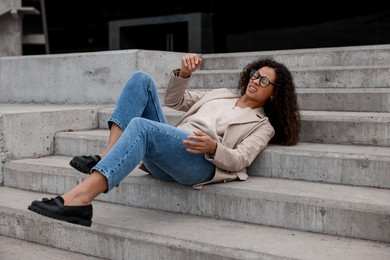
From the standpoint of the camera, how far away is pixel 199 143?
2.67 m

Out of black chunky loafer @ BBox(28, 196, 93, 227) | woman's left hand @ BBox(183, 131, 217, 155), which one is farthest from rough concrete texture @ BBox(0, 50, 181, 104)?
black chunky loafer @ BBox(28, 196, 93, 227)

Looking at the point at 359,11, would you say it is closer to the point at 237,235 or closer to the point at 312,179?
the point at 312,179

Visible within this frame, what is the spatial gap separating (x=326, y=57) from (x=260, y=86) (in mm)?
2058

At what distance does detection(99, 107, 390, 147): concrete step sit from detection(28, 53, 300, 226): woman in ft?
0.77

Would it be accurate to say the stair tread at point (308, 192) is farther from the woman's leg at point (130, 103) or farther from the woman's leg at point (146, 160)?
the woman's leg at point (130, 103)

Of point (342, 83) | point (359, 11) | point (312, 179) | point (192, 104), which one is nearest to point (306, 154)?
point (312, 179)

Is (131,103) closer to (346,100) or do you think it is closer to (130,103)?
(130,103)

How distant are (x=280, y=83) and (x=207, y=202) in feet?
3.05

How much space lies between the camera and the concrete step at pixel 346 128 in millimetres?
3289

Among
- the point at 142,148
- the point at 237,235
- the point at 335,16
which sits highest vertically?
the point at 335,16

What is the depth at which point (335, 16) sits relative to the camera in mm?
8219

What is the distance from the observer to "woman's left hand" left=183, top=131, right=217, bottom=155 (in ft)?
8.73

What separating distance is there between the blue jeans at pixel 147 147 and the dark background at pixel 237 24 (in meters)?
5.83

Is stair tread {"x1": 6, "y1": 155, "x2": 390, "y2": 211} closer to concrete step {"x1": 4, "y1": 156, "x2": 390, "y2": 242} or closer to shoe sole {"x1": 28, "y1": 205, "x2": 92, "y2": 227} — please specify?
concrete step {"x1": 4, "y1": 156, "x2": 390, "y2": 242}
